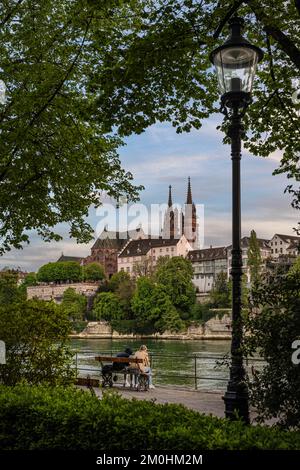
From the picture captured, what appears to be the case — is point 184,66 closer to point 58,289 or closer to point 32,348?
point 32,348

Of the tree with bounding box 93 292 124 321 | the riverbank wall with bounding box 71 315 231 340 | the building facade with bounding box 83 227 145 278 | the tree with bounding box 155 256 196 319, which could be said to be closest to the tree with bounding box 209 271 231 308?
the tree with bounding box 155 256 196 319

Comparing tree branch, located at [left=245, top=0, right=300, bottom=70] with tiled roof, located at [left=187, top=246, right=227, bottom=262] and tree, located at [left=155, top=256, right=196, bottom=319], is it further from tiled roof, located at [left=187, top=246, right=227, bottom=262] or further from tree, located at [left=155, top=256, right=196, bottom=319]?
tiled roof, located at [left=187, top=246, right=227, bottom=262]

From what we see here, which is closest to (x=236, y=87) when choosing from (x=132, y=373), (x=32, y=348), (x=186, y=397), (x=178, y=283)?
(x=32, y=348)

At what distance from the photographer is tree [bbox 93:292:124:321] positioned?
12875 centimetres

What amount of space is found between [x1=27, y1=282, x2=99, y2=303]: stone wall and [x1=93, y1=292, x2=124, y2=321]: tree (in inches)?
1104

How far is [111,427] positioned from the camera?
605cm

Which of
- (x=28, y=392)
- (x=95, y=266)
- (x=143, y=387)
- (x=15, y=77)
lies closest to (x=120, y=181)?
(x=15, y=77)

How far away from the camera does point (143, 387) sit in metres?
17.3

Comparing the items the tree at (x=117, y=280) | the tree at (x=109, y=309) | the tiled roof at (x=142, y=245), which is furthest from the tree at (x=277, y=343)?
the tiled roof at (x=142, y=245)

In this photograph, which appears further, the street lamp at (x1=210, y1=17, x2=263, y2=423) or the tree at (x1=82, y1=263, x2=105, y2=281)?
the tree at (x1=82, y1=263, x2=105, y2=281)

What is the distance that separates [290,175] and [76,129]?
6654 mm

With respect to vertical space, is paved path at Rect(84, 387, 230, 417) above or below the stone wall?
below

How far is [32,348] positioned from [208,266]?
515 feet
